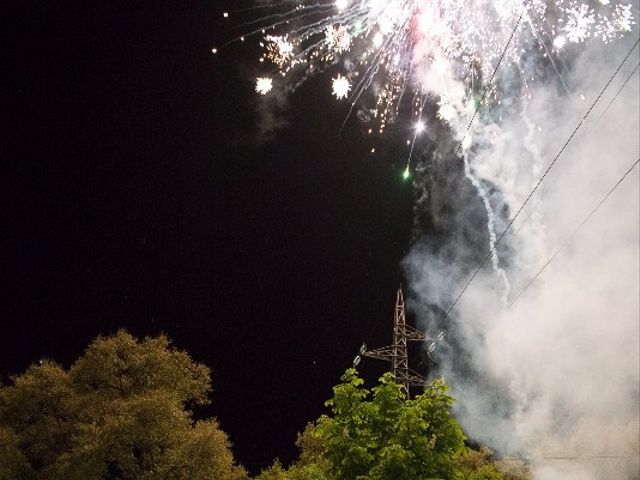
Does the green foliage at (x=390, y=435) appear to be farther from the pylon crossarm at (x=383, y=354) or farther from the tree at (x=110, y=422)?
the tree at (x=110, y=422)

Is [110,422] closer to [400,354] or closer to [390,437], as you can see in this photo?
[400,354]

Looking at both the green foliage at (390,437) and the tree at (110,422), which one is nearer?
the green foliage at (390,437)

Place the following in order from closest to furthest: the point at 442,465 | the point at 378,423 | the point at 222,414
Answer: the point at 442,465 < the point at 378,423 < the point at 222,414

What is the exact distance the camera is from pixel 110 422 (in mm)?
15734

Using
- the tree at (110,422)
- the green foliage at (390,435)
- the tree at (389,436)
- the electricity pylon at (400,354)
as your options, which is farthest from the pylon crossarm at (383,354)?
the green foliage at (390,435)

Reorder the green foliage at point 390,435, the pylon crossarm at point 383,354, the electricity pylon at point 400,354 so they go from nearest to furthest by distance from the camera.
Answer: the green foliage at point 390,435 < the electricity pylon at point 400,354 < the pylon crossarm at point 383,354

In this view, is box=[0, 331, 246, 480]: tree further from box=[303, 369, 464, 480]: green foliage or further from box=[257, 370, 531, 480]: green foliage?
box=[303, 369, 464, 480]: green foliage

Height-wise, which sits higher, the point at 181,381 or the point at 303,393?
the point at 303,393

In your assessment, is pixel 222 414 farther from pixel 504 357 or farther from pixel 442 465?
pixel 442 465

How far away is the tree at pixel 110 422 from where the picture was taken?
15896mm

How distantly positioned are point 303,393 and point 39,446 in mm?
13156

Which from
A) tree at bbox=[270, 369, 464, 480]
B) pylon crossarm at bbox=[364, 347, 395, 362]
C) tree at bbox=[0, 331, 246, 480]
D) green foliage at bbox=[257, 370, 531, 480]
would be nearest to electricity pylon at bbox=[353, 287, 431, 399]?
pylon crossarm at bbox=[364, 347, 395, 362]

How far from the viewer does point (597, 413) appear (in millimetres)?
24391

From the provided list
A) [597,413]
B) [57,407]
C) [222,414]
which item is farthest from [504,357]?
[57,407]
